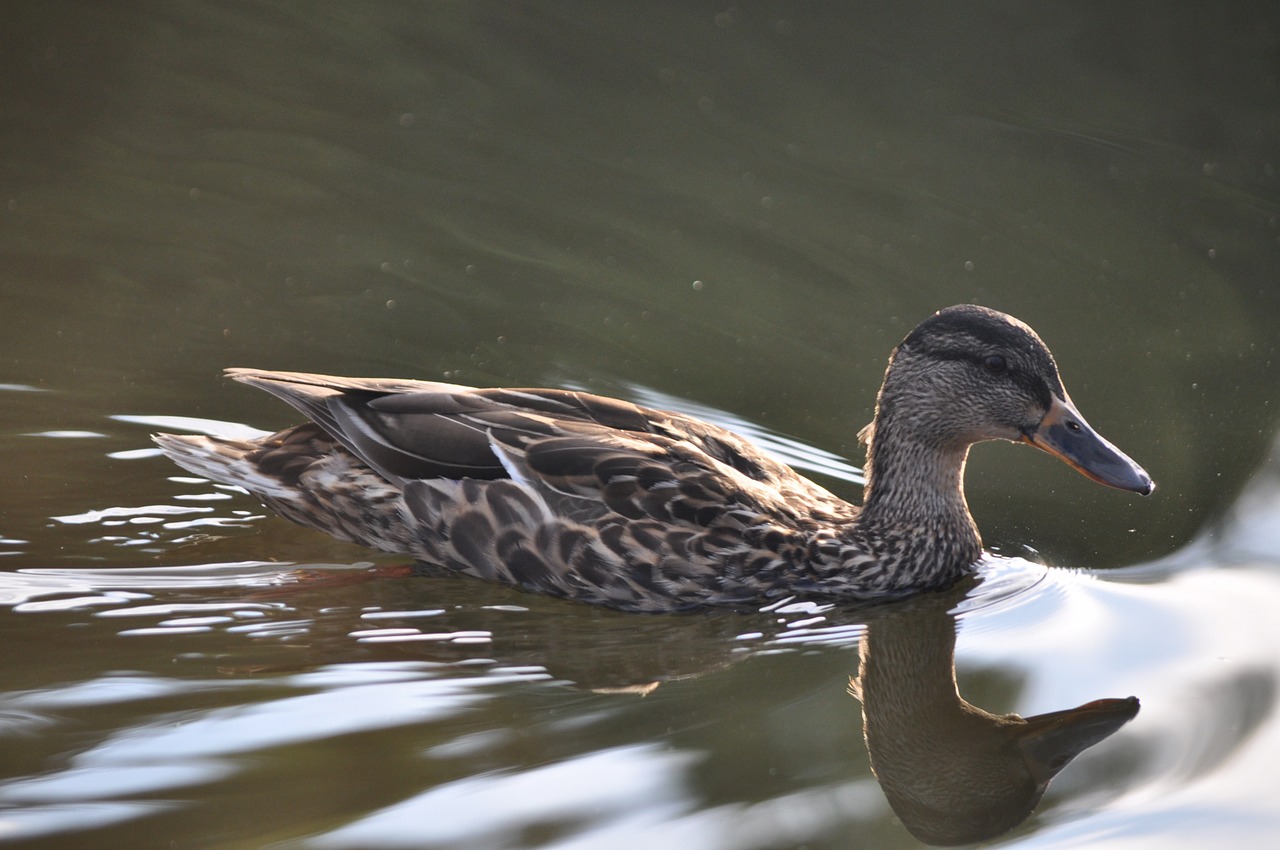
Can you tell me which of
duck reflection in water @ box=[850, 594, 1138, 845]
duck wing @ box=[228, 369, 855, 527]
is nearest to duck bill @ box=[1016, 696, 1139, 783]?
duck reflection in water @ box=[850, 594, 1138, 845]

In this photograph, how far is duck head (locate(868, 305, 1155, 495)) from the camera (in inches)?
218

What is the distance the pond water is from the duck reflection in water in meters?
0.02

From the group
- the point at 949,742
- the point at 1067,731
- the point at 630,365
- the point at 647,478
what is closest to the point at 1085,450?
the point at 1067,731

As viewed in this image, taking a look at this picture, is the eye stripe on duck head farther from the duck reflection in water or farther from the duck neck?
the duck reflection in water

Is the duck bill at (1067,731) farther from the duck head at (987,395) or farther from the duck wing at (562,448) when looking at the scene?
the duck wing at (562,448)

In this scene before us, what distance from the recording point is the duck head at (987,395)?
18.1ft

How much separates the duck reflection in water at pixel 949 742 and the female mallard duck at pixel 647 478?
1.77ft

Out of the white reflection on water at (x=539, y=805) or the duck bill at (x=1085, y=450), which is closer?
the white reflection on water at (x=539, y=805)

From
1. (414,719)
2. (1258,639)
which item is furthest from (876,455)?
(414,719)

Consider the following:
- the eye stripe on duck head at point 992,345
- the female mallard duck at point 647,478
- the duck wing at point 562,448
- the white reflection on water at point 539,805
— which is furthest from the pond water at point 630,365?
the eye stripe on duck head at point 992,345

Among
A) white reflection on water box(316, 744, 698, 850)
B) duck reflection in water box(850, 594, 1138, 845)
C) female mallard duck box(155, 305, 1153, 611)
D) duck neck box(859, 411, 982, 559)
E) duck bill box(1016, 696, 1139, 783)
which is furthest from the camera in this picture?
duck neck box(859, 411, 982, 559)

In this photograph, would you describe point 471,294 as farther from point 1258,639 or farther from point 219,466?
point 1258,639

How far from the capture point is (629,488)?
5.42m

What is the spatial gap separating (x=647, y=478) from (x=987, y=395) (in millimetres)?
1305
